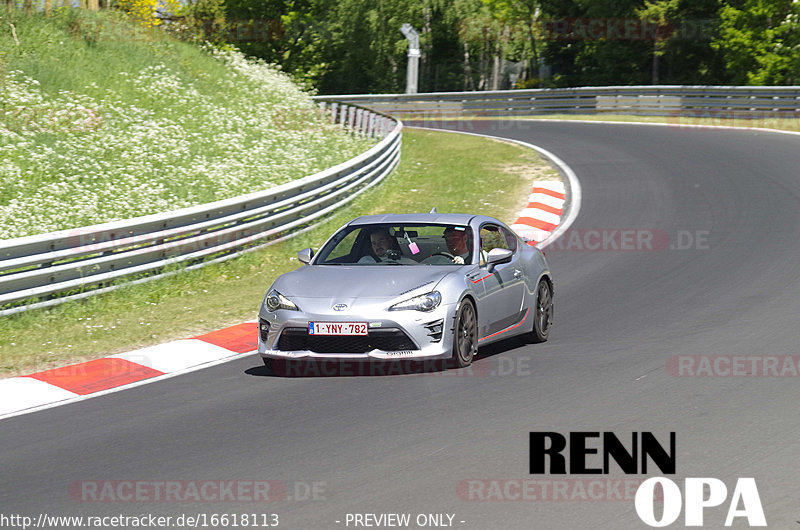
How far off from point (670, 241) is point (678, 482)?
36.1 ft

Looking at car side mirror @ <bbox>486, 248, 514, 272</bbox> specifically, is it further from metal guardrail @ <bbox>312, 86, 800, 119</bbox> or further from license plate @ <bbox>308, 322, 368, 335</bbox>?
metal guardrail @ <bbox>312, 86, 800, 119</bbox>

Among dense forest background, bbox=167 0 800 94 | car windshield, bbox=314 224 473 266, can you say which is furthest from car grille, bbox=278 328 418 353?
dense forest background, bbox=167 0 800 94

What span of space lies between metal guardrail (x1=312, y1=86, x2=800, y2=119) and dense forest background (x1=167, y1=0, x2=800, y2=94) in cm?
785

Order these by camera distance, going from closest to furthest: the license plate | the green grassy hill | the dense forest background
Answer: the license plate, the green grassy hill, the dense forest background

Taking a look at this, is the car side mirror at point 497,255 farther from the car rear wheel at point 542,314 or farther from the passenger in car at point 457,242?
the car rear wheel at point 542,314

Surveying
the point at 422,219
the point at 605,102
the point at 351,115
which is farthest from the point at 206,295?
the point at 605,102

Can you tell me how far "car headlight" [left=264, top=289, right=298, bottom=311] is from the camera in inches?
373

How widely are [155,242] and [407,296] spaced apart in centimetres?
620

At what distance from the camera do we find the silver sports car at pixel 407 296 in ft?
30.2

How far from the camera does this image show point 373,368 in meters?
9.77

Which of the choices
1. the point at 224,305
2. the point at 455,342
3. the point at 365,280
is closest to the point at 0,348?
the point at 224,305

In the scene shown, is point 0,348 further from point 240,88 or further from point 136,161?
point 240,88

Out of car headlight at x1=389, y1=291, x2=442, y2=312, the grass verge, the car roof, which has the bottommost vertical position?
the grass verge

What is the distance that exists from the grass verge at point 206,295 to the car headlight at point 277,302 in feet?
7.36
